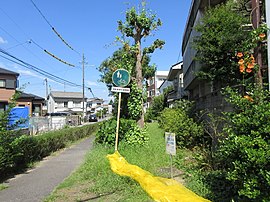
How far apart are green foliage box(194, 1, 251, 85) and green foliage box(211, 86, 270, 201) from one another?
4.51 m

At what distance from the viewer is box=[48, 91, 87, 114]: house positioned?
61875mm

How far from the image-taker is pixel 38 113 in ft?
132

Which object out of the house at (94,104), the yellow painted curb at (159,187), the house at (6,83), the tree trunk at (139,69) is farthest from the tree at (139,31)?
the house at (94,104)

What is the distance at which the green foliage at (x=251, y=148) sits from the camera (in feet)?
8.65

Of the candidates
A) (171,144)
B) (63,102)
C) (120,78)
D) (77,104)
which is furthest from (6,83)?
(77,104)

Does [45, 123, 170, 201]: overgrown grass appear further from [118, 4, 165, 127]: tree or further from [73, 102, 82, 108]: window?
[73, 102, 82, 108]: window

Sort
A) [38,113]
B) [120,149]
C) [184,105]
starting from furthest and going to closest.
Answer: [38,113] < [184,105] < [120,149]

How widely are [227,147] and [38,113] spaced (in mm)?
40747

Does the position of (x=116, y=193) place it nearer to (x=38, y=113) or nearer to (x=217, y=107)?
(x=217, y=107)

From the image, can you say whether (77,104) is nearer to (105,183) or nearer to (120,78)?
(120,78)

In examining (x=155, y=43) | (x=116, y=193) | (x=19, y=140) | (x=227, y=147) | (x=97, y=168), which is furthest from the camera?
(x=155, y=43)

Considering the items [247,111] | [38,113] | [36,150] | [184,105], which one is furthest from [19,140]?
[38,113]

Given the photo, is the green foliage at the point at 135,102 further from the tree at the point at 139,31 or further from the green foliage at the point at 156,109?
the green foliage at the point at 156,109

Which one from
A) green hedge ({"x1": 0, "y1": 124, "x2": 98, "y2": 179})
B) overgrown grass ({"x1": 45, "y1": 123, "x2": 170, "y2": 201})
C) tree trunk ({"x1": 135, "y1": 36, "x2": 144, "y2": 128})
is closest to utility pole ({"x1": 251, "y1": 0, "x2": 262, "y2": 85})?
overgrown grass ({"x1": 45, "y1": 123, "x2": 170, "y2": 201})
